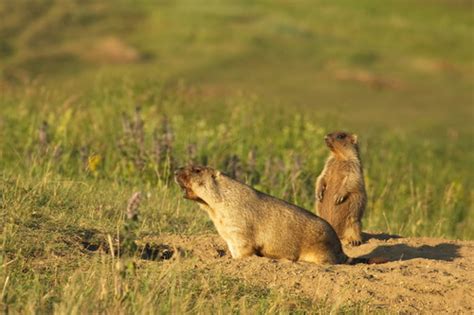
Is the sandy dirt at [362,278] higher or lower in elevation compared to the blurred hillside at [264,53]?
higher

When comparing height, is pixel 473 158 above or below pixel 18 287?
below

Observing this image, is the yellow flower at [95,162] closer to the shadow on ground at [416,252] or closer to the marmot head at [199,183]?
the marmot head at [199,183]

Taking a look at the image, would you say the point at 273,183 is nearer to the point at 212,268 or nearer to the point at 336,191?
the point at 336,191

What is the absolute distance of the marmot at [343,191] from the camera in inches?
303

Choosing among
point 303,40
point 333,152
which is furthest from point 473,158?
point 303,40

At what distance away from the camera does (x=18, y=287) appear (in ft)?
15.3

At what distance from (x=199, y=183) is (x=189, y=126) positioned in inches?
178

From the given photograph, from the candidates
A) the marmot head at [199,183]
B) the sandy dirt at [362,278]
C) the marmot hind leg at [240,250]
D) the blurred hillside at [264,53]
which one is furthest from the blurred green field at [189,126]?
the marmot hind leg at [240,250]

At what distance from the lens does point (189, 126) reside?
1087cm

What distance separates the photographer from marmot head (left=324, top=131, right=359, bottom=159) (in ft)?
27.1

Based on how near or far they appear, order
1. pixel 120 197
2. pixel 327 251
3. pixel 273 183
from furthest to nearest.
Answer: pixel 273 183
pixel 120 197
pixel 327 251

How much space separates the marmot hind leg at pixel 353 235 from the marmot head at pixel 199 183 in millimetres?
1572

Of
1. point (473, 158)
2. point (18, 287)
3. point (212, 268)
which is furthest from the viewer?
point (473, 158)

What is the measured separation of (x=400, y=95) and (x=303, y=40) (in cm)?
543
